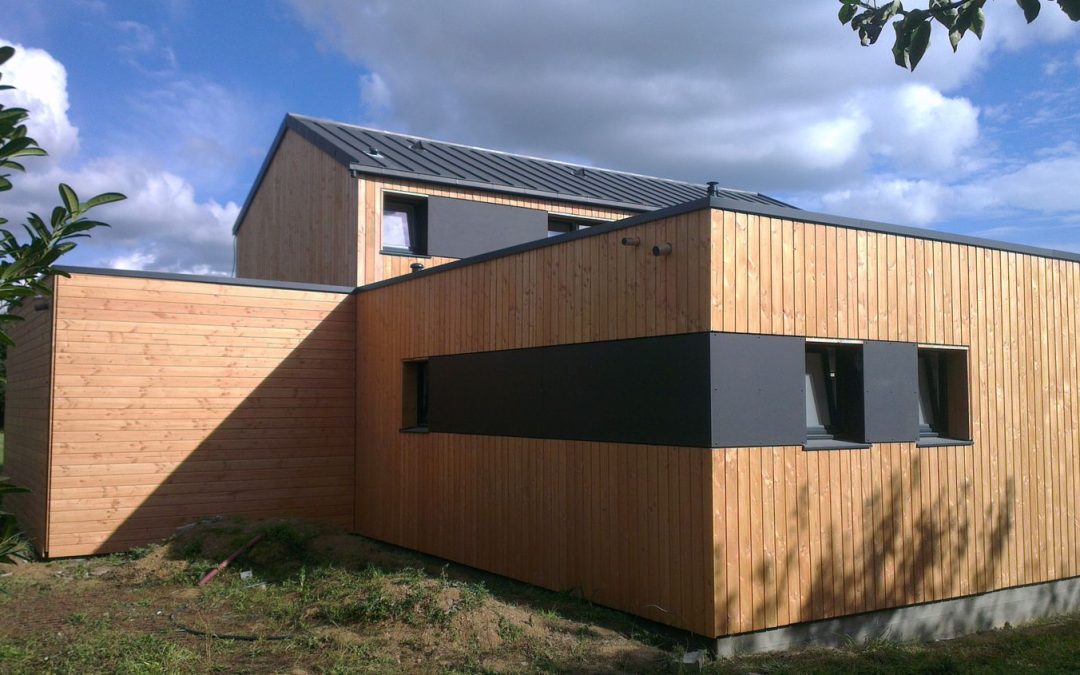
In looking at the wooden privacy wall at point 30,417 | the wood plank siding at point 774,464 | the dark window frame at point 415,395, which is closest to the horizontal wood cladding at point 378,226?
the dark window frame at point 415,395

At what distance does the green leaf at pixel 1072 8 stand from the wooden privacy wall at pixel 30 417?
11.1 meters

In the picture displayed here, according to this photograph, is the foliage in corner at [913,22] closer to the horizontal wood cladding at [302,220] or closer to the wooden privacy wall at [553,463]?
the wooden privacy wall at [553,463]

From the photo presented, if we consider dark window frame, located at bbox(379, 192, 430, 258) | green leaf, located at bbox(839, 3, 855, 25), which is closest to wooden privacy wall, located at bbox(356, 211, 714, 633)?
dark window frame, located at bbox(379, 192, 430, 258)

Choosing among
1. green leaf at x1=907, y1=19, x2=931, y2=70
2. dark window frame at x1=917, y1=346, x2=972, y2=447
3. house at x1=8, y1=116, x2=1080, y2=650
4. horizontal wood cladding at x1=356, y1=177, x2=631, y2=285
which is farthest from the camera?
horizontal wood cladding at x1=356, y1=177, x2=631, y2=285

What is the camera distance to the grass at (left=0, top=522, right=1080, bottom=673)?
6902 mm

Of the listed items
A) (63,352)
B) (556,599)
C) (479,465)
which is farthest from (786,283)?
(63,352)

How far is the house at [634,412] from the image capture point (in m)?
7.54

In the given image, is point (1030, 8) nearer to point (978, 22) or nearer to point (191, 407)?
point (978, 22)

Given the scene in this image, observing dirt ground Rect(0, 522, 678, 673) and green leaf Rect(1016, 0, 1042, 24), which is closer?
green leaf Rect(1016, 0, 1042, 24)

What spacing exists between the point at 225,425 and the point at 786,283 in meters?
7.96

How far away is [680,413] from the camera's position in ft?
24.9

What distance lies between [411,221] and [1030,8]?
1208cm

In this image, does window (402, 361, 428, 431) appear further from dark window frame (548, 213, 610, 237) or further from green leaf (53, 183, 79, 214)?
green leaf (53, 183, 79, 214)

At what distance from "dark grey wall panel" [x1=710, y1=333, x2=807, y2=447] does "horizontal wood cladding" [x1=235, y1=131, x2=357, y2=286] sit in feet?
26.7
